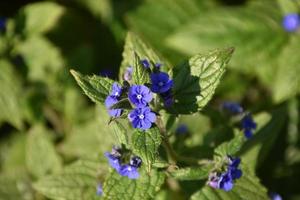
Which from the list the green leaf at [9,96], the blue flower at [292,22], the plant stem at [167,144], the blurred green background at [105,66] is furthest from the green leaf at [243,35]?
the plant stem at [167,144]

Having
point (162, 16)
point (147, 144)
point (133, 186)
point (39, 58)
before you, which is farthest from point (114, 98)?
point (162, 16)

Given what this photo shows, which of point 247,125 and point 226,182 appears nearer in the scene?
point 226,182

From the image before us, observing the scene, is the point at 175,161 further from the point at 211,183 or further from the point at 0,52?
the point at 0,52

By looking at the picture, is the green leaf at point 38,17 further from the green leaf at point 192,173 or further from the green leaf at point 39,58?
the green leaf at point 192,173

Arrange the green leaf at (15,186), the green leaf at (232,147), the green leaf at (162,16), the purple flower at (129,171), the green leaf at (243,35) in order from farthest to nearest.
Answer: the green leaf at (162,16), the green leaf at (243,35), the green leaf at (15,186), the green leaf at (232,147), the purple flower at (129,171)

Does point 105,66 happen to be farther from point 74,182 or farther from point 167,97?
point 167,97

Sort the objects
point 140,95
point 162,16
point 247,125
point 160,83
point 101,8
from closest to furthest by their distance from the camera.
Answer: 1. point 140,95
2. point 160,83
3. point 247,125
4. point 162,16
5. point 101,8
